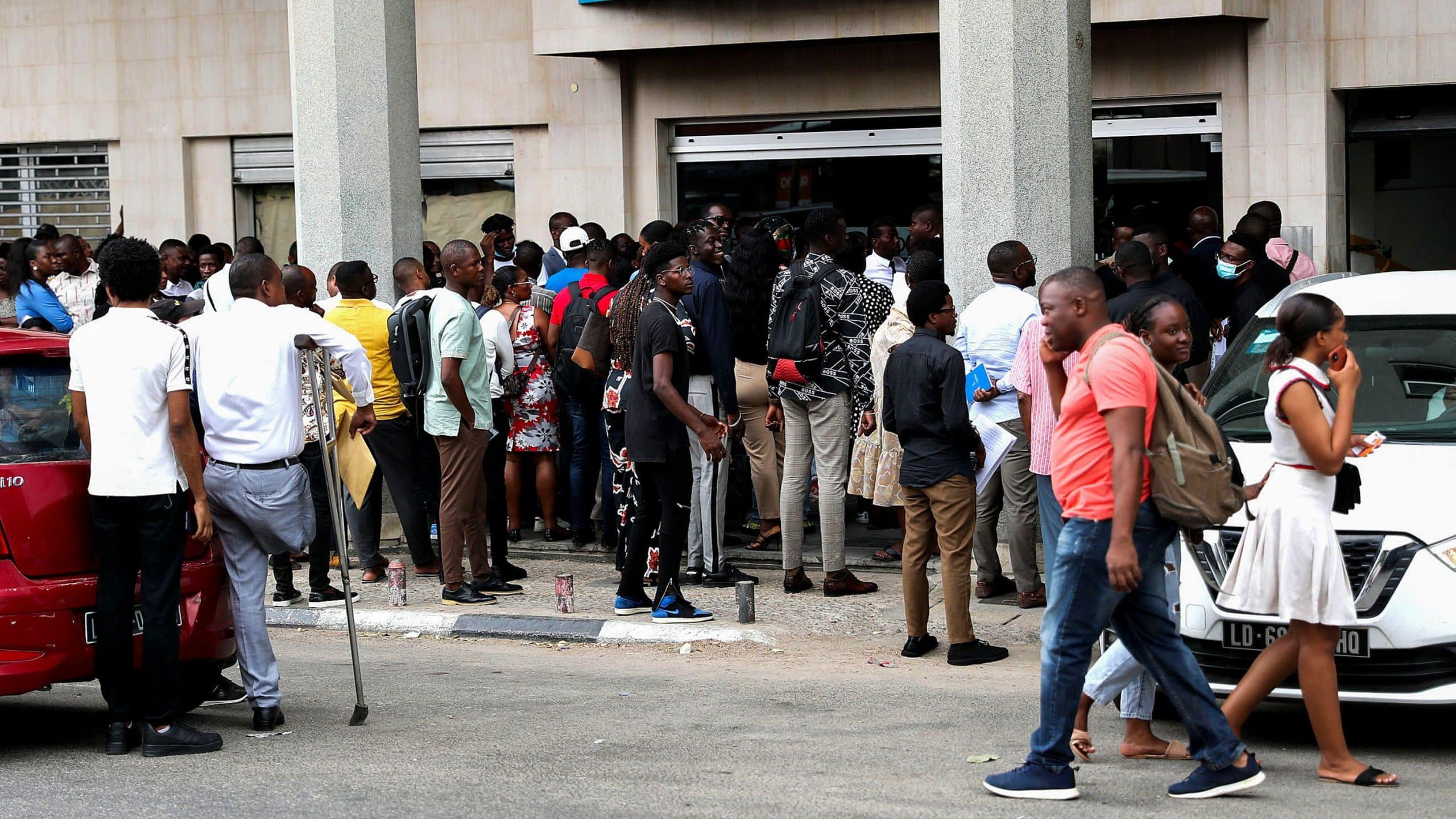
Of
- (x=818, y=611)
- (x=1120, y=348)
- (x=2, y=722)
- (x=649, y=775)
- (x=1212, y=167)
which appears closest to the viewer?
(x=1120, y=348)

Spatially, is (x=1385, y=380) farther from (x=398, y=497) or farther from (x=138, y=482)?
(x=398, y=497)

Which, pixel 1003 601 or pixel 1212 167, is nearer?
pixel 1003 601

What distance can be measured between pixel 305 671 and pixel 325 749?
190 cm

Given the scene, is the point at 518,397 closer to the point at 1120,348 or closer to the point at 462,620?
the point at 462,620

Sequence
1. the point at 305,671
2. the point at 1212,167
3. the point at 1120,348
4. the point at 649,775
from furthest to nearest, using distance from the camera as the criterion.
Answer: the point at 1212,167
the point at 305,671
the point at 649,775
the point at 1120,348

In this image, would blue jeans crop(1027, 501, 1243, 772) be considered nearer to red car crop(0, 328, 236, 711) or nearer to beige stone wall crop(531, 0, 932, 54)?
→ red car crop(0, 328, 236, 711)

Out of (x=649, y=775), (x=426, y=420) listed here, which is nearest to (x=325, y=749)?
(x=649, y=775)

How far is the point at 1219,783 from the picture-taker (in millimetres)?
5852

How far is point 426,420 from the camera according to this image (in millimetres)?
10242

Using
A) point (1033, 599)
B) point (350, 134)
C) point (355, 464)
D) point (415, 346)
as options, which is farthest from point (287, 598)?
point (1033, 599)

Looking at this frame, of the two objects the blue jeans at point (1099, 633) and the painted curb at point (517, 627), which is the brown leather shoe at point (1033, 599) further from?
the blue jeans at point (1099, 633)

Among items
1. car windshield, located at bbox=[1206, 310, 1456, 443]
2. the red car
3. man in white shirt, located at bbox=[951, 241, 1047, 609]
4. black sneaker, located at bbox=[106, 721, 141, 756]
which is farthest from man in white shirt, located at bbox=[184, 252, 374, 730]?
car windshield, located at bbox=[1206, 310, 1456, 443]

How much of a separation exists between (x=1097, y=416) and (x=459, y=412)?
5.23 meters

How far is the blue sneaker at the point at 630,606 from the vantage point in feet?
32.0
